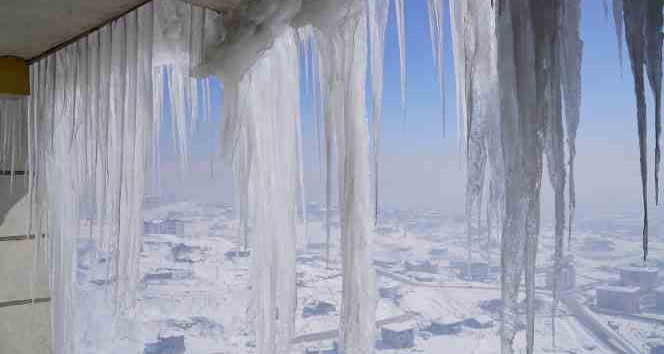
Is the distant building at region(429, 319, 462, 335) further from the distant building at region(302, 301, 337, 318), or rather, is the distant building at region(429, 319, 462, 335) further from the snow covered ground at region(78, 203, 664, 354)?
the distant building at region(302, 301, 337, 318)

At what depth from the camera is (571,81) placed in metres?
0.97

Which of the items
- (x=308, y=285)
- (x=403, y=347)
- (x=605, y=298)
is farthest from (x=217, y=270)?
(x=605, y=298)

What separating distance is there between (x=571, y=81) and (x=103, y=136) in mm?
1952

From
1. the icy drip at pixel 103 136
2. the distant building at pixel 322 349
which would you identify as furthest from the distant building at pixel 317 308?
the icy drip at pixel 103 136

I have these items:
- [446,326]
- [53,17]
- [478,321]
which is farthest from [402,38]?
[478,321]

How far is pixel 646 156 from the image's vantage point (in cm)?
85

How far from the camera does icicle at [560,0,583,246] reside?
3.10 ft

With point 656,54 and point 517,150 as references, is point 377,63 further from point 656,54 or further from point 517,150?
point 656,54

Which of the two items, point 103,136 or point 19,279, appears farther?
point 19,279

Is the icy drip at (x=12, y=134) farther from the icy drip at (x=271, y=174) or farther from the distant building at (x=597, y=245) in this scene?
the distant building at (x=597, y=245)

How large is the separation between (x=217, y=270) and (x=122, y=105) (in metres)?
34.0

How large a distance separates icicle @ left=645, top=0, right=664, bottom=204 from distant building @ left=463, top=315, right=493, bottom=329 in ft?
105

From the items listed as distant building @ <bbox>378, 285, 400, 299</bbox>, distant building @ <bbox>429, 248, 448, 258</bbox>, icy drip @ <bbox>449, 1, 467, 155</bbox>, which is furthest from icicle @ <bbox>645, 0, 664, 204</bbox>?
distant building @ <bbox>429, 248, 448, 258</bbox>

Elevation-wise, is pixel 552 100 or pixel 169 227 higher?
pixel 552 100
